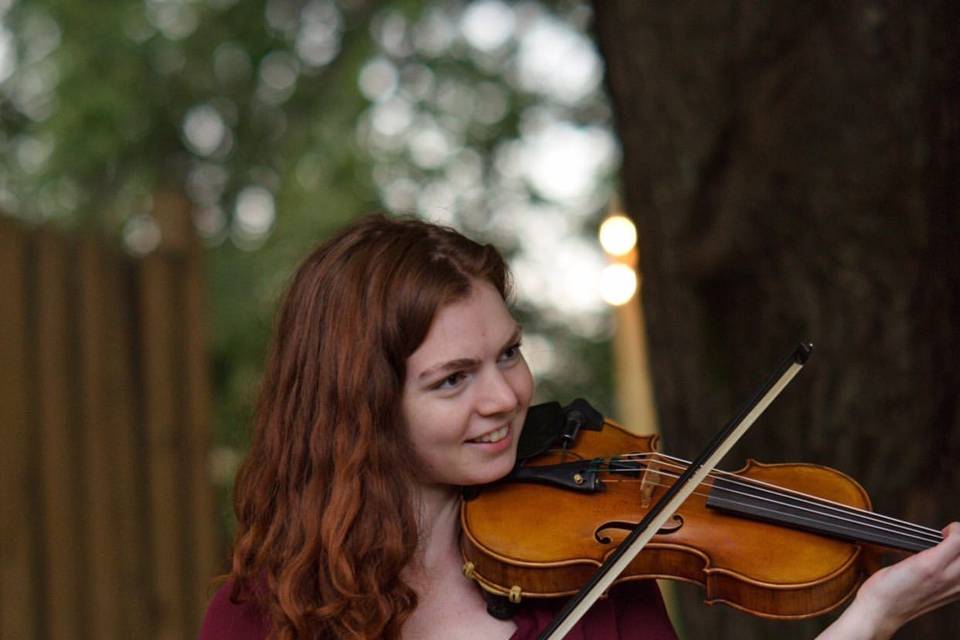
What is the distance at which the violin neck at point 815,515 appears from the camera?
5.84 ft

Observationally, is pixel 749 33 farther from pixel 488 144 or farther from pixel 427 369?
pixel 488 144

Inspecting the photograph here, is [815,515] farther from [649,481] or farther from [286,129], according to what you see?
[286,129]

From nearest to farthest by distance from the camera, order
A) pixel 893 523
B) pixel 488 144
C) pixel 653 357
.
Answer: pixel 893 523, pixel 653 357, pixel 488 144

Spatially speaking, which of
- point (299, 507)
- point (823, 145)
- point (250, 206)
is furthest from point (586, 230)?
point (299, 507)

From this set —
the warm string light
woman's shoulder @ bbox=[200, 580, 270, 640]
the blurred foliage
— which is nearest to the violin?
woman's shoulder @ bbox=[200, 580, 270, 640]

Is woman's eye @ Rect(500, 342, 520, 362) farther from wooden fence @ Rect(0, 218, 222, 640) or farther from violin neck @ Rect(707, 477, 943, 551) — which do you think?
wooden fence @ Rect(0, 218, 222, 640)

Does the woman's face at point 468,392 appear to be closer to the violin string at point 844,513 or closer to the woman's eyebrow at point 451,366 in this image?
the woman's eyebrow at point 451,366

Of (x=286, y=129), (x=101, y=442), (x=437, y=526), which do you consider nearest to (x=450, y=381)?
(x=437, y=526)

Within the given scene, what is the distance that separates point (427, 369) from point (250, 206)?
16.4ft

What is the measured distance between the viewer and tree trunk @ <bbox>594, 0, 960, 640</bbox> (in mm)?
2605

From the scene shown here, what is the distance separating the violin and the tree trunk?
0.82 metres

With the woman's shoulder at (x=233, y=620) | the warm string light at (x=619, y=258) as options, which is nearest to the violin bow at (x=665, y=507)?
the woman's shoulder at (x=233, y=620)

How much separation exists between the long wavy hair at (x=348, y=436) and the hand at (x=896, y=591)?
0.66 meters

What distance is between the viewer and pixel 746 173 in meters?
2.81
